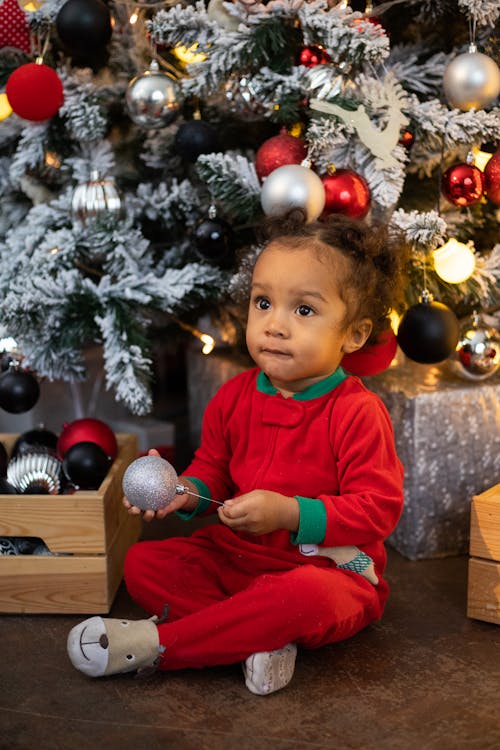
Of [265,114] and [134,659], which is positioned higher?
[265,114]

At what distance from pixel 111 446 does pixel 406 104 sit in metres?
0.74

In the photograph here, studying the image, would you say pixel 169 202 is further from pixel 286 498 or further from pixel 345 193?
pixel 286 498

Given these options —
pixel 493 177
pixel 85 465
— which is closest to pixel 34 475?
pixel 85 465

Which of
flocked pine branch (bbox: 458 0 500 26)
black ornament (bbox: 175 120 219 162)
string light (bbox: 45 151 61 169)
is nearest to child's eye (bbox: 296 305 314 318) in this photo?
black ornament (bbox: 175 120 219 162)

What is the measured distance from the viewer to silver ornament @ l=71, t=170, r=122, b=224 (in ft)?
5.13

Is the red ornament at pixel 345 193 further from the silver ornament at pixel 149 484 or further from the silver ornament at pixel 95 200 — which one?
the silver ornament at pixel 149 484

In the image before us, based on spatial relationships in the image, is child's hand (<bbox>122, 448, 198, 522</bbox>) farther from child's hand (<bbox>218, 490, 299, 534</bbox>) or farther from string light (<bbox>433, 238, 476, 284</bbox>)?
string light (<bbox>433, 238, 476, 284</bbox>)

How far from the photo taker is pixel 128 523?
1517 mm

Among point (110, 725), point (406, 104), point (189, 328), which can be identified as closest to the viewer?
point (110, 725)

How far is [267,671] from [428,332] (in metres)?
0.59

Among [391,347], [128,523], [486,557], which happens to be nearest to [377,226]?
[391,347]

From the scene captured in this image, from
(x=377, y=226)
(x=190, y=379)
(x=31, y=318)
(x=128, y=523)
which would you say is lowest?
(x=190, y=379)

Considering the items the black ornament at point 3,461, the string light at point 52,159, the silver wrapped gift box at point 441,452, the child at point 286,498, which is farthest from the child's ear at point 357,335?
the string light at point 52,159

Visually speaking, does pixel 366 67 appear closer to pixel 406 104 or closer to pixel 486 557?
pixel 406 104
